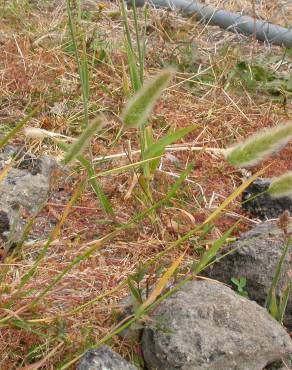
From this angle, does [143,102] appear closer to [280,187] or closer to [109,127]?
[280,187]

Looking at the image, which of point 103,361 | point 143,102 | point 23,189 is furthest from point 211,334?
point 23,189

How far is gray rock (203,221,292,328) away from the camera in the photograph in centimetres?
237

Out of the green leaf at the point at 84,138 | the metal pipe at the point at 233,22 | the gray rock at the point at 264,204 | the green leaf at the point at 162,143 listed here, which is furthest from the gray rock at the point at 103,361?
the metal pipe at the point at 233,22

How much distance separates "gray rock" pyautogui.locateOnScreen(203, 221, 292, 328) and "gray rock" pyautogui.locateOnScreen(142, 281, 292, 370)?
0.17m

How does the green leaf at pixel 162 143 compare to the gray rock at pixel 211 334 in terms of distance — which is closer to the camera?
the gray rock at pixel 211 334

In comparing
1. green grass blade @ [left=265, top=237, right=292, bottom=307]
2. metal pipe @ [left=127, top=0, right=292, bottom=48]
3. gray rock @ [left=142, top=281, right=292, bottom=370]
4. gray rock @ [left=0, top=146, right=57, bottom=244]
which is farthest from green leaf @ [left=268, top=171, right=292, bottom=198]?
metal pipe @ [left=127, top=0, right=292, bottom=48]

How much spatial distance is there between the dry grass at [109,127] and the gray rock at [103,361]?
90 mm

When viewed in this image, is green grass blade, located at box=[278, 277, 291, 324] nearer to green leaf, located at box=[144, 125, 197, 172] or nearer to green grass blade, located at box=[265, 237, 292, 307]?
green grass blade, located at box=[265, 237, 292, 307]

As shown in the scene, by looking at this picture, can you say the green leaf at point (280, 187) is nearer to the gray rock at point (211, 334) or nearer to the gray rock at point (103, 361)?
the gray rock at point (211, 334)

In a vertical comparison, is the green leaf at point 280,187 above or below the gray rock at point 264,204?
above

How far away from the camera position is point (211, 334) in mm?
2059

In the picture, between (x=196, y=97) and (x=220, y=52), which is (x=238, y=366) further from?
(x=220, y=52)

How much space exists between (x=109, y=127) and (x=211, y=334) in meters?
1.50

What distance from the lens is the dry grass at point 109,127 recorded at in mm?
2164
